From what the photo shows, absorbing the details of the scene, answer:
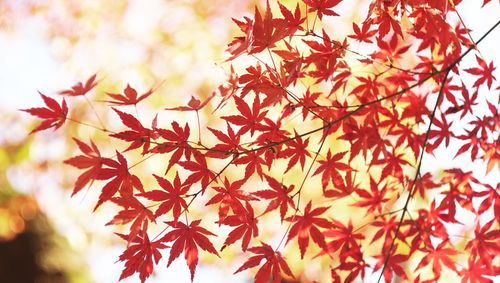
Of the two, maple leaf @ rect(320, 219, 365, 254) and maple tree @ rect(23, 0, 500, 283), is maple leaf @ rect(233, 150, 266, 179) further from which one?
maple leaf @ rect(320, 219, 365, 254)

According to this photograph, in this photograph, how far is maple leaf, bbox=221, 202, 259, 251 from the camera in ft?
3.60

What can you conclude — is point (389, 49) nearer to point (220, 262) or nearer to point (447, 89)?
point (447, 89)

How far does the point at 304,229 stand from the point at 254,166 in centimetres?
21

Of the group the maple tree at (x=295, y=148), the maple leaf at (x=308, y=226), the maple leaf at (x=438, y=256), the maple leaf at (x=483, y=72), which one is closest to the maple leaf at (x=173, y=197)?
the maple tree at (x=295, y=148)

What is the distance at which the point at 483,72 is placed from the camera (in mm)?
1445

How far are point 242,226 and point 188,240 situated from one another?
119 mm

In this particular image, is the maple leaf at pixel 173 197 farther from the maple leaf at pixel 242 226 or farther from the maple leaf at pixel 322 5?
the maple leaf at pixel 322 5

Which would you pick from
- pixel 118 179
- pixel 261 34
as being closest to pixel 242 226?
pixel 118 179

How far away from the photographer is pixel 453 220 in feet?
4.66

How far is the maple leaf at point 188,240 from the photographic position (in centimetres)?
108

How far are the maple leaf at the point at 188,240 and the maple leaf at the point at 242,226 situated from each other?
4cm

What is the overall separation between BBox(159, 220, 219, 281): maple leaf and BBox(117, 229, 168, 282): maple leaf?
37 millimetres

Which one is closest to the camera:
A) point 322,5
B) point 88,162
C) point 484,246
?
point 88,162

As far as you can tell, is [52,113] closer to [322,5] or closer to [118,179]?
[118,179]
